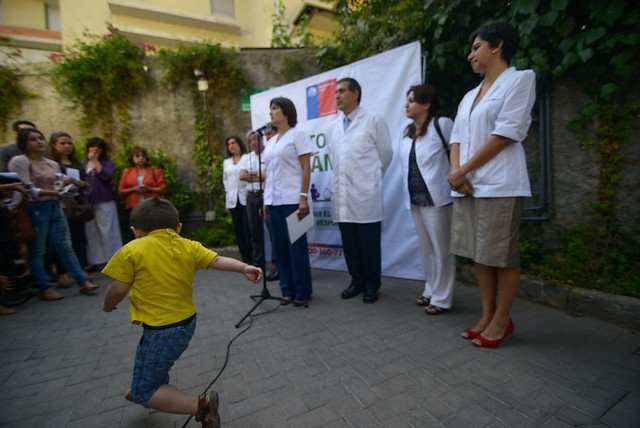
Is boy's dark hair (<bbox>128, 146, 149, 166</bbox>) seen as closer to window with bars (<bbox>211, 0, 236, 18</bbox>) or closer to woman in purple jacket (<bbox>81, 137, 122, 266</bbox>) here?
woman in purple jacket (<bbox>81, 137, 122, 266</bbox>)

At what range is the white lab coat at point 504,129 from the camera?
6.58 ft

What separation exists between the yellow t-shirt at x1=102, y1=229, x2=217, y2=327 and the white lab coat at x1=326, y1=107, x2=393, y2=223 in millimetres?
1933

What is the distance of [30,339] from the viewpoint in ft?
8.80

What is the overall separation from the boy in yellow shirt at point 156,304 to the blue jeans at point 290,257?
162cm

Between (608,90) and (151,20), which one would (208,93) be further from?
(151,20)

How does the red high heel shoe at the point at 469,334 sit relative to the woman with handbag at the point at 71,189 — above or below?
below

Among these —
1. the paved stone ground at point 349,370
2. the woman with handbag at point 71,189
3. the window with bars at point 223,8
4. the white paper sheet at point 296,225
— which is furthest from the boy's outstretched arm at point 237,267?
the window with bars at point 223,8

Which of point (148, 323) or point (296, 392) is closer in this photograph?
Answer: point (148, 323)

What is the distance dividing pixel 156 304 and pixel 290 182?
1.88 metres

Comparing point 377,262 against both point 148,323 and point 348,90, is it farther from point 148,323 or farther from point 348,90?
point 148,323

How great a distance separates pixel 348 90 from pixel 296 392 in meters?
2.71

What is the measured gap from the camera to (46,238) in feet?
12.4

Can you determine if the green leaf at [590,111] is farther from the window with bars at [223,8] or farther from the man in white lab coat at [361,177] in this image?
the window with bars at [223,8]

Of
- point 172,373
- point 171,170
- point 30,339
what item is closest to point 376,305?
point 172,373
